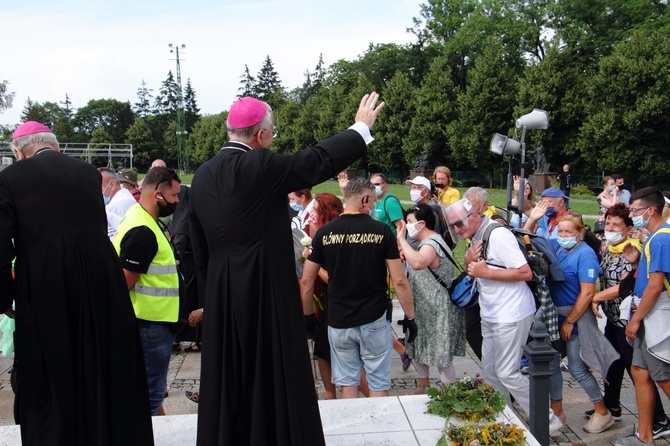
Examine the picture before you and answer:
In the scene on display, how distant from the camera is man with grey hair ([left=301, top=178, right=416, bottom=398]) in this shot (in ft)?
15.3

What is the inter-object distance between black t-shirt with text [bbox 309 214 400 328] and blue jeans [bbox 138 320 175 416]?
1.33 meters

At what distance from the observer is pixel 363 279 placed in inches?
184

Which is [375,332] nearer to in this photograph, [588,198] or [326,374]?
[326,374]

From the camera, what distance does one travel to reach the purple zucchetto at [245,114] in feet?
9.48

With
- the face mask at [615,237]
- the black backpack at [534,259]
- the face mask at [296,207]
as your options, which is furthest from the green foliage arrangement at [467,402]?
the face mask at [296,207]

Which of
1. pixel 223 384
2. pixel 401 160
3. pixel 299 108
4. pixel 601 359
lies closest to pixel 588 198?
pixel 401 160

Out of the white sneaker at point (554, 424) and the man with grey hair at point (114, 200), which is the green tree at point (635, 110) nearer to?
the man with grey hair at point (114, 200)

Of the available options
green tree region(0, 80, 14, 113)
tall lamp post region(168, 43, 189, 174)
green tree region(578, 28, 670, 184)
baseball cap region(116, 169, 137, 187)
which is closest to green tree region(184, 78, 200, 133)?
tall lamp post region(168, 43, 189, 174)

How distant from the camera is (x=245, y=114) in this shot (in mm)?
2891

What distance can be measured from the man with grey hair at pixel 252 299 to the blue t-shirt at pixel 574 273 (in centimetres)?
301

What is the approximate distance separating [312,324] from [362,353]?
69 centimetres

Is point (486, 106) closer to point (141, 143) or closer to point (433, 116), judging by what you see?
point (433, 116)

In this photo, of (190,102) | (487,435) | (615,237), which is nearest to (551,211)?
(615,237)

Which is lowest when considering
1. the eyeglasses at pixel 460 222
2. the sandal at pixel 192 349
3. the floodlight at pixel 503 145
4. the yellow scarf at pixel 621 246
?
the sandal at pixel 192 349
